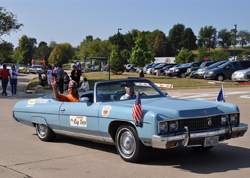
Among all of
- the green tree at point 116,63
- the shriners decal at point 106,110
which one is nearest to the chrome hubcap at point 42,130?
the shriners decal at point 106,110

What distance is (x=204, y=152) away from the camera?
6.88 meters

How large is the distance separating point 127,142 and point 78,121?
54.9 inches

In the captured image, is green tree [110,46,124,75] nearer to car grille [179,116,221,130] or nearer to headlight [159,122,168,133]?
car grille [179,116,221,130]

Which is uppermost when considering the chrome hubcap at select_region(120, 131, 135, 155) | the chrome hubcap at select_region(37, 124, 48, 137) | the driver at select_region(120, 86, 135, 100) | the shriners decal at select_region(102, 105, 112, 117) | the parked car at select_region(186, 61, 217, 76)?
the parked car at select_region(186, 61, 217, 76)

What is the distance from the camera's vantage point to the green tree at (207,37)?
154m

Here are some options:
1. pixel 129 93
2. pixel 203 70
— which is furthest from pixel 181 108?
pixel 203 70

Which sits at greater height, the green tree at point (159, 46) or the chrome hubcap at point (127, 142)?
the green tree at point (159, 46)

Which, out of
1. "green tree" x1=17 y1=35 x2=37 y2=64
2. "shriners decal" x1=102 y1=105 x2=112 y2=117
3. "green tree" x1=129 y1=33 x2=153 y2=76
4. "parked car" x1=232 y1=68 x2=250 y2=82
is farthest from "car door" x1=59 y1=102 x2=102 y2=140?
"green tree" x1=17 y1=35 x2=37 y2=64

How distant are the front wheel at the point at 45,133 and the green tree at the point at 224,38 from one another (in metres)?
163

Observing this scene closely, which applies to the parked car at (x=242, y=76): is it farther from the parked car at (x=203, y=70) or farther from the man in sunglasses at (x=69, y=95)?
the man in sunglasses at (x=69, y=95)

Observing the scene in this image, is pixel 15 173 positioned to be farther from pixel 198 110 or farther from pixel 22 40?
pixel 22 40

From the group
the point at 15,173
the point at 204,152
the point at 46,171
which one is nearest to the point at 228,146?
the point at 204,152

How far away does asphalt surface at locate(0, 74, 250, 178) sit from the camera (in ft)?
17.9

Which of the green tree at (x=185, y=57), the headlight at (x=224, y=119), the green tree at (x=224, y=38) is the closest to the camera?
the headlight at (x=224, y=119)
